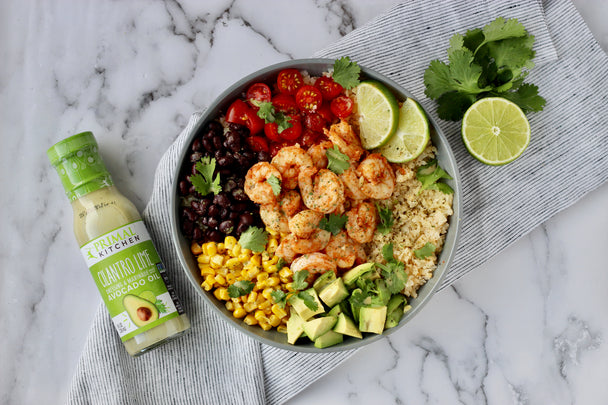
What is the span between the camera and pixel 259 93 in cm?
237

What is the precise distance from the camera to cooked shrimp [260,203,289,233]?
2.24 m

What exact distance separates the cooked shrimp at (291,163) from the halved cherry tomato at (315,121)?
0.59 feet

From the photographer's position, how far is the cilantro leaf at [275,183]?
216 centimetres

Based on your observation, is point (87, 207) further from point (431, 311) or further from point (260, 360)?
point (431, 311)

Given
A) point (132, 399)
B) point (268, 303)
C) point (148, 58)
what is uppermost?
point (148, 58)

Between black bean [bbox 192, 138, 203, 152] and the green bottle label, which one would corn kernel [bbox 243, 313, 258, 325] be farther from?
black bean [bbox 192, 138, 203, 152]

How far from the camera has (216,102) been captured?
7.62 feet

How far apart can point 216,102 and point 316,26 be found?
2.66 feet

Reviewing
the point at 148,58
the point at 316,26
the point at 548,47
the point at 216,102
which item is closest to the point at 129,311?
the point at 216,102

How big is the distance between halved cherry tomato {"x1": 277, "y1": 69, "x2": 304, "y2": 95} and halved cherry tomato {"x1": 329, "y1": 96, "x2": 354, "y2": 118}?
20 cm

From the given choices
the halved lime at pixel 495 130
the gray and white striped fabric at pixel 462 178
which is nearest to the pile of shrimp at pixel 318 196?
the halved lime at pixel 495 130

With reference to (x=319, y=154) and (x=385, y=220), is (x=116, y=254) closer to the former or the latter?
(x=319, y=154)

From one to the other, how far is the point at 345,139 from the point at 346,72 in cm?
32

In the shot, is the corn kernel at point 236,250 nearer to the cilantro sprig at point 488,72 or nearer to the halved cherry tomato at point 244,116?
the halved cherry tomato at point 244,116
